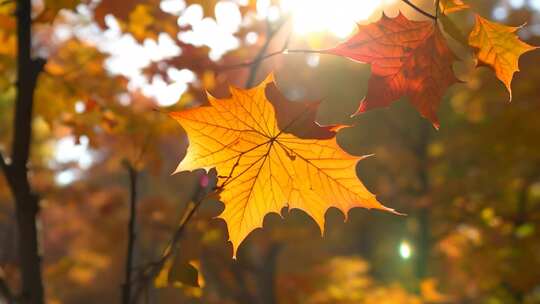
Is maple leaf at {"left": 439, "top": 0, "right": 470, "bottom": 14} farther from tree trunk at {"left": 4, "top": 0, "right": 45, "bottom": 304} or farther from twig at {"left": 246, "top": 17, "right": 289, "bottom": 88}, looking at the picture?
tree trunk at {"left": 4, "top": 0, "right": 45, "bottom": 304}

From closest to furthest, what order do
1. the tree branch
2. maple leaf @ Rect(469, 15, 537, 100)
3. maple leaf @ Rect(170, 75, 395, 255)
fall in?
1. maple leaf @ Rect(170, 75, 395, 255)
2. maple leaf @ Rect(469, 15, 537, 100)
3. the tree branch

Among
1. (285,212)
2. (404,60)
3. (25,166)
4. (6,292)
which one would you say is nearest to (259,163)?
(404,60)

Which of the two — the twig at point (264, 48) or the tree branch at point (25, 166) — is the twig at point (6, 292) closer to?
the tree branch at point (25, 166)

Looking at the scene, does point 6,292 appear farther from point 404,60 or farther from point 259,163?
point 404,60

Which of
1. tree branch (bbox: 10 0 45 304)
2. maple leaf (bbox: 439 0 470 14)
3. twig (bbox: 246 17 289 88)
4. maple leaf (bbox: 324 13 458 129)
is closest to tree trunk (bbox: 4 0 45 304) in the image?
tree branch (bbox: 10 0 45 304)

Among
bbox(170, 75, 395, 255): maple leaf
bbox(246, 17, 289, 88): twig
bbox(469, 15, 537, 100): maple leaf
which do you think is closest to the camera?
bbox(170, 75, 395, 255): maple leaf

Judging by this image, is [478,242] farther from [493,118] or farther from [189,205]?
[189,205]
